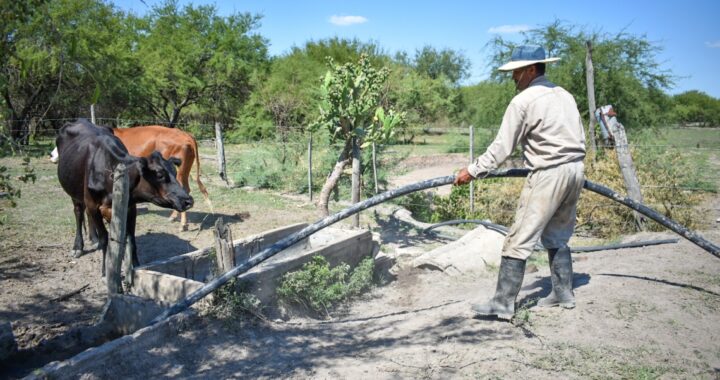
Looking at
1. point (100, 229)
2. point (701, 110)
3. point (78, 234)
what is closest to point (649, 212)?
point (100, 229)

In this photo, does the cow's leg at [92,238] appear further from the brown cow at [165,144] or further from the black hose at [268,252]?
the black hose at [268,252]

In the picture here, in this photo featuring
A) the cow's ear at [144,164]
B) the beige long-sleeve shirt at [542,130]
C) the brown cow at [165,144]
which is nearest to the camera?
the beige long-sleeve shirt at [542,130]

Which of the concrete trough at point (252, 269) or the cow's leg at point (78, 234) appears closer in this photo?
the concrete trough at point (252, 269)

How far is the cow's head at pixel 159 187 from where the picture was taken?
223 inches

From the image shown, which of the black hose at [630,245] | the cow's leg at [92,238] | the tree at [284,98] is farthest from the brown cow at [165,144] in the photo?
the tree at [284,98]

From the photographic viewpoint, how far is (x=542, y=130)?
3947mm

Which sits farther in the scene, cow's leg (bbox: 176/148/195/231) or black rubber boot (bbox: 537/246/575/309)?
cow's leg (bbox: 176/148/195/231)

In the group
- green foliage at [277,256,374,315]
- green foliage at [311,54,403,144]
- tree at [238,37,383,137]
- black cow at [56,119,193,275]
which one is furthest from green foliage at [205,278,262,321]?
tree at [238,37,383,137]

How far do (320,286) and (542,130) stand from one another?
261 cm

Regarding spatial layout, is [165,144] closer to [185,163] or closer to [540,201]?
[185,163]

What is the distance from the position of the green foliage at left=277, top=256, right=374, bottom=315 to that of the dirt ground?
0.62ft

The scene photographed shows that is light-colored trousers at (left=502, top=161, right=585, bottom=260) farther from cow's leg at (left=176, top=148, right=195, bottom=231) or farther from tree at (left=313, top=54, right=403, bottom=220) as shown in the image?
cow's leg at (left=176, top=148, right=195, bottom=231)

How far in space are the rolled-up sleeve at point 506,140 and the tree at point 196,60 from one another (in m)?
24.2

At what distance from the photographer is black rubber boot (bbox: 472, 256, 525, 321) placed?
13.4 ft
